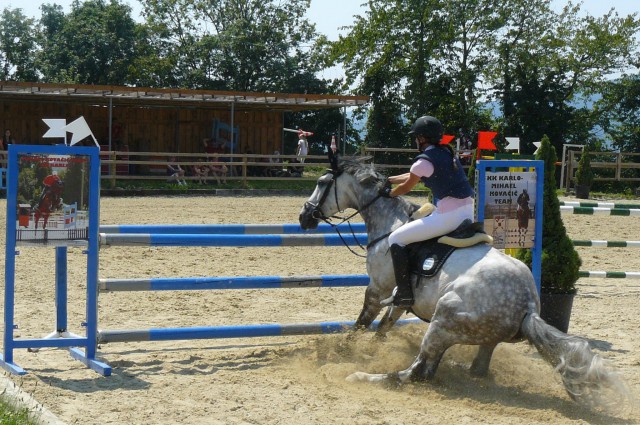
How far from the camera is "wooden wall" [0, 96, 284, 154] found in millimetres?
28375

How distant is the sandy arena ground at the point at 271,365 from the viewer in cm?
530

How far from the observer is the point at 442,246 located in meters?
6.07

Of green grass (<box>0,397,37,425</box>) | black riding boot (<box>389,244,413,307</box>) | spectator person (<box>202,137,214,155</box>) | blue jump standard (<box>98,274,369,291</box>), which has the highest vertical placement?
spectator person (<box>202,137,214,155</box>)

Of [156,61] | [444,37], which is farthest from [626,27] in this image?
[156,61]

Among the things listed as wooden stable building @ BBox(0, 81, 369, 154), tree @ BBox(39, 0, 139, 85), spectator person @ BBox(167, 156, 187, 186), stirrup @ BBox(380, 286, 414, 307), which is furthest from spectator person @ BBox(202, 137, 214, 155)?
stirrup @ BBox(380, 286, 414, 307)

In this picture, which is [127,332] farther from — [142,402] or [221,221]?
[221,221]

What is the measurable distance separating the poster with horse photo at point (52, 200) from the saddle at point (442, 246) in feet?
8.00

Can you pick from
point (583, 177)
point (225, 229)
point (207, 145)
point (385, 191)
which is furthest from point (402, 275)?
point (207, 145)

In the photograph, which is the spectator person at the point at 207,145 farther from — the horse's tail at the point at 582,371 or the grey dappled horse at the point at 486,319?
the horse's tail at the point at 582,371

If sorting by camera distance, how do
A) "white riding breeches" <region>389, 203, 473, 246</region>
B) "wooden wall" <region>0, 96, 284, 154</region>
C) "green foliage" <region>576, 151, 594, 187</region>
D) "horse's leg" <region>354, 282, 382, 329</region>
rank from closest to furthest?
"white riding breeches" <region>389, 203, 473, 246</region>, "horse's leg" <region>354, 282, 382, 329</region>, "green foliage" <region>576, 151, 594, 187</region>, "wooden wall" <region>0, 96, 284, 154</region>

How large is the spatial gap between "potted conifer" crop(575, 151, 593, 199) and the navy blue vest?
20024mm

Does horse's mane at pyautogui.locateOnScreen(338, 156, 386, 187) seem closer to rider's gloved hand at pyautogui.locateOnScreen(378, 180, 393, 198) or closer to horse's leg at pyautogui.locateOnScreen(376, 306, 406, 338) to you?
rider's gloved hand at pyautogui.locateOnScreen(378, 180, 393, 198)

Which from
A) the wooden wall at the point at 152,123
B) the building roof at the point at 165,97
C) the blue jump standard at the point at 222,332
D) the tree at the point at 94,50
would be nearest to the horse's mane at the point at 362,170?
the blue jump standard at the point at 222,332

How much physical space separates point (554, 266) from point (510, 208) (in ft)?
2.50
